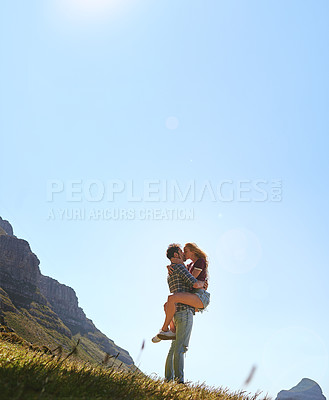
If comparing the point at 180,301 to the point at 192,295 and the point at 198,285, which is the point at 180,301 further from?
the point at 198,285

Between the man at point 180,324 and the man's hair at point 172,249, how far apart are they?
0.95 ft

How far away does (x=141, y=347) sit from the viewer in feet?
13.3

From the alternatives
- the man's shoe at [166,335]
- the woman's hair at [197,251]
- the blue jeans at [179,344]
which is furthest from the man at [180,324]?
the woman's hair at [197,251]

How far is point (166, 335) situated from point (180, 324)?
506mm

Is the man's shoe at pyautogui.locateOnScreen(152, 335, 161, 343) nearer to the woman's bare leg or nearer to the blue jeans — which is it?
the blue jeans

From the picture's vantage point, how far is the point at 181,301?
26.3ft

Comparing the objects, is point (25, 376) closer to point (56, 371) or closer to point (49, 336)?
point (56, 371)

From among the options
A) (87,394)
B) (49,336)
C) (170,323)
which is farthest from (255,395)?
(49,336)

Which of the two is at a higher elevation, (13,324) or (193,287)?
(193,287)

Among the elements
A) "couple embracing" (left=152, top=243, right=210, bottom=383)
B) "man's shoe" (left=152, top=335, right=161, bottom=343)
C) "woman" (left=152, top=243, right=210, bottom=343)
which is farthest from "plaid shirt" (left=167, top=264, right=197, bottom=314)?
"man's shoe" (left=152, top=335, right=161, bottom=343)

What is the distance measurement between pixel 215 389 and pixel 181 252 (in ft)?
10.5

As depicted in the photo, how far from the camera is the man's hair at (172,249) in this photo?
860 cm

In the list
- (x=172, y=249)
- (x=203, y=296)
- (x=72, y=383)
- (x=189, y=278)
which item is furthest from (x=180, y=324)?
(x=72, y=383)

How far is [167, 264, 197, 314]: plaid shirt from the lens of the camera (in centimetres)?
808
